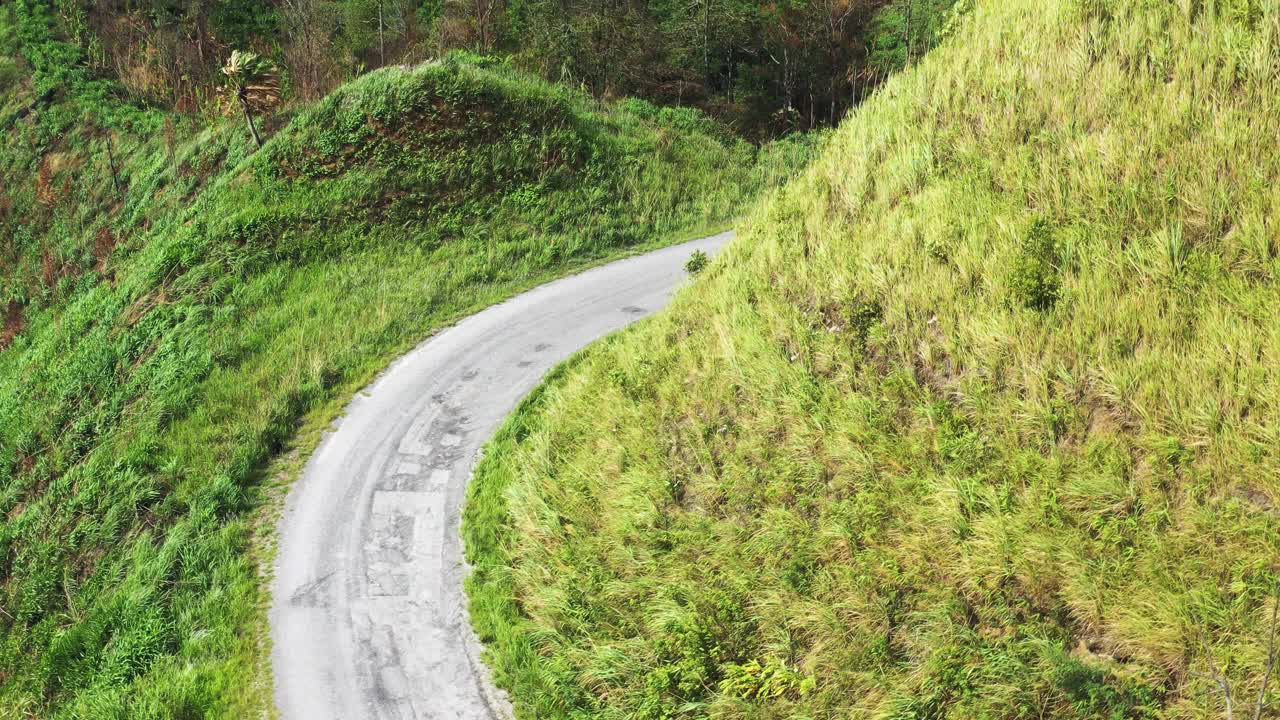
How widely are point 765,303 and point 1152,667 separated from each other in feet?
24.2

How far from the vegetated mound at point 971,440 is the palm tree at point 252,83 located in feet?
58.9

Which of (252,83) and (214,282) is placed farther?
(252,83)

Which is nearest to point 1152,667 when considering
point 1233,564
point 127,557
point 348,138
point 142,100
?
point 1233,564

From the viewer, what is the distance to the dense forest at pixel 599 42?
34.5 meters

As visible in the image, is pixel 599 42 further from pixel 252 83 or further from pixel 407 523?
pixel 407 523

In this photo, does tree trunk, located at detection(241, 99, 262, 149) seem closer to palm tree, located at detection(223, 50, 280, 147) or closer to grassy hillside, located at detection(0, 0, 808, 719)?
palm tree, located at detection(223, 50, 280, 147)

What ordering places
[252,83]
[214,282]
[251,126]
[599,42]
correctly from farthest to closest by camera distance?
[599,42], [252,83], [251,126], [214,282]

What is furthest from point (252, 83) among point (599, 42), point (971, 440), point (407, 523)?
point (971, 440)

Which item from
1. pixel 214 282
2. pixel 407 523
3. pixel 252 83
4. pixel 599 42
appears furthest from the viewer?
pixel 599 42

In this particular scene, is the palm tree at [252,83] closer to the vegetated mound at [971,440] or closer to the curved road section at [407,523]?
the curved road section at [407,523]

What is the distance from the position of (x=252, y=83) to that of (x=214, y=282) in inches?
343

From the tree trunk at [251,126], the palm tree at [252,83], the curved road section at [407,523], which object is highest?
the palm tree at [252,83]

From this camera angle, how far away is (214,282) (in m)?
20.9

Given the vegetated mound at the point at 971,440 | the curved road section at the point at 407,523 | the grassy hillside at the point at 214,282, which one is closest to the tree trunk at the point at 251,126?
the grassy hillside at the point at 214,282
